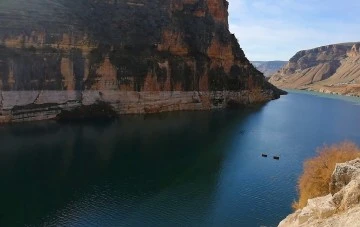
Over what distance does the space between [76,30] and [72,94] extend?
1288 cm

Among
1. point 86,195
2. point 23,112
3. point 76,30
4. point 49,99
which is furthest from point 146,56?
point 86,195

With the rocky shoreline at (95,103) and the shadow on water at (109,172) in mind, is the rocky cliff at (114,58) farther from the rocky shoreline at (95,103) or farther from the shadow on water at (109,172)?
the shadow on water at (109,172)

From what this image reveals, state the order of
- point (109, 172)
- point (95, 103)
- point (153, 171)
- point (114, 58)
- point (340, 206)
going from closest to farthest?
point (340, 206)
point (109, 172)
point (153, 171)
point (95, 103)
point (114, 58)

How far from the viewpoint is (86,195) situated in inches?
1571

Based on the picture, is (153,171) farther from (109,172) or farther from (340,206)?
(340,206)

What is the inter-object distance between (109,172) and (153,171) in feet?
15.8

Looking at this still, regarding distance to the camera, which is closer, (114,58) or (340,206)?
(340,206)

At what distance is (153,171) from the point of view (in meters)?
48.9

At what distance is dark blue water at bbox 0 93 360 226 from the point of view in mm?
35500

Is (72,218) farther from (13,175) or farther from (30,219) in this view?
(13,175)

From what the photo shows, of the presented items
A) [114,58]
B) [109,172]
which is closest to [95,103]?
[114,58]

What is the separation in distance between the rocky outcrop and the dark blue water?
12.3m

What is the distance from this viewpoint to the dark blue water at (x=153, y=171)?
116 feet

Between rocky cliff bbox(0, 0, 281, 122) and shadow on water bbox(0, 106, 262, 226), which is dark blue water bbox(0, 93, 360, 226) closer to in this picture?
shadow on water bbox(0, 106, 262, 226)
